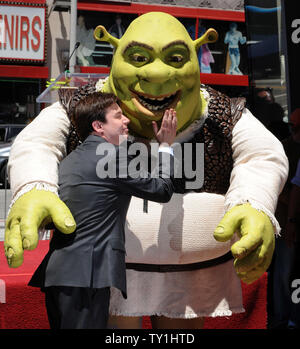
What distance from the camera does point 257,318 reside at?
270 cm

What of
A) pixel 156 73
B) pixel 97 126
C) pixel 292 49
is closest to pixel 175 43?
pixel 156 73

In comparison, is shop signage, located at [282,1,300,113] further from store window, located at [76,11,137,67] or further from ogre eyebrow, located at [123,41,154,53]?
store window, located at [76,11,137,67]

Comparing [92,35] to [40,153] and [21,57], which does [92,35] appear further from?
[40,153]

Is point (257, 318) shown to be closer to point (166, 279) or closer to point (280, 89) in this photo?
point (166, 279)

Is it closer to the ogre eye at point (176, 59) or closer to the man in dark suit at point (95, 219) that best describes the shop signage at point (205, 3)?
the ogre eye at point (176, 59)

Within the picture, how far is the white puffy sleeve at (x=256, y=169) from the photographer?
1890mm

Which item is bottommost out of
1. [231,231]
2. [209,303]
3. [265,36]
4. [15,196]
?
[209,303]

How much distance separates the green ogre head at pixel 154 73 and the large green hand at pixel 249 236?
1.59 ft

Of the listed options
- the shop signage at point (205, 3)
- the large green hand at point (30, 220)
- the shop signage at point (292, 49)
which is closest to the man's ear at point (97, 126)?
the large green hand at point (30, 220)

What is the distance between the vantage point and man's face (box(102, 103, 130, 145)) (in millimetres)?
1919

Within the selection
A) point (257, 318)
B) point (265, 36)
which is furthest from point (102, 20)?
point (257, 318)

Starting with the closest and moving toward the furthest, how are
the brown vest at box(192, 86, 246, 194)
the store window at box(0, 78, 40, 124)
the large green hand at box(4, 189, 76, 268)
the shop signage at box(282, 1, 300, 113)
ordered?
the large green hand at box(4, 189, 76, 268), the brown vest at box(192, 86, 246, 194), the shop signage at box(282, 1, 300, 113), the store window at box(0, 78, 40, 124)

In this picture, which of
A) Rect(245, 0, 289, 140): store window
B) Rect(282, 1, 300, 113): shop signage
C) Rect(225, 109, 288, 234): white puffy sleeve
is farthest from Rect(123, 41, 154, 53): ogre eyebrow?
Rect(245, 0, 289, 140): store window
